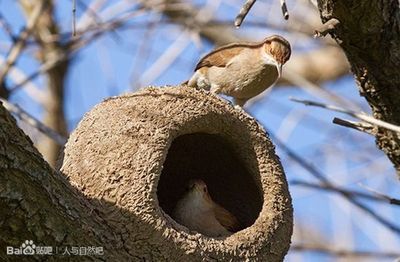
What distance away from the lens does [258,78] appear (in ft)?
15.0

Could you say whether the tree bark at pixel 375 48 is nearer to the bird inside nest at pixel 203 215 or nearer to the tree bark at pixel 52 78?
the bird inside nest at pixel 203 215

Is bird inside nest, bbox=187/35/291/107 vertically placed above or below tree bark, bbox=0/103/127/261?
below

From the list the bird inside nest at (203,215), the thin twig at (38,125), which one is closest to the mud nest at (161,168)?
the bird inside nest at (203,215)

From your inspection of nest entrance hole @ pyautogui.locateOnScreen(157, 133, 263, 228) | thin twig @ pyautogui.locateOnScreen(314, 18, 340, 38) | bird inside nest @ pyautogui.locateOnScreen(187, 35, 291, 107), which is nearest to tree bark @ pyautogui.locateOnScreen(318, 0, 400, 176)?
A: thin twig @ pyautogui.locateOnScreen(314, 18, 340, 38)

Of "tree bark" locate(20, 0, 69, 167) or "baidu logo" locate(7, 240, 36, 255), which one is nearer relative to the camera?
"baidu logo" locate(7, 240, 36, 255)

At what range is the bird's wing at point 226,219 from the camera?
3.77 meters

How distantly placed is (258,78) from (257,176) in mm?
1027

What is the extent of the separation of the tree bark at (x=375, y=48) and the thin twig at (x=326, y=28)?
1.3 inches

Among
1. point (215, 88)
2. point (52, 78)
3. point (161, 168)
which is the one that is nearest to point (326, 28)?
point (161, 168)

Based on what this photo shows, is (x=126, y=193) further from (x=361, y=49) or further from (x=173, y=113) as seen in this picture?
(x=361, y=49)

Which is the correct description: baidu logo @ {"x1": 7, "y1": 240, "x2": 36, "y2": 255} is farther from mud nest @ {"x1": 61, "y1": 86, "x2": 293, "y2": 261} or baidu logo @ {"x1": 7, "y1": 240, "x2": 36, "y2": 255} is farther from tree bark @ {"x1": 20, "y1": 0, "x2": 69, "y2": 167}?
tree bark @ {"x1": 20, "y1": 0, "x2": 69, "y2": 167}

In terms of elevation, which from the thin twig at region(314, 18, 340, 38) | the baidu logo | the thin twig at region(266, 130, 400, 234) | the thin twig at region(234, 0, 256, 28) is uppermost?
the thin twig at region(234, 0, 256, 28)

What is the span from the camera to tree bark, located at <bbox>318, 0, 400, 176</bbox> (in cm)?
311

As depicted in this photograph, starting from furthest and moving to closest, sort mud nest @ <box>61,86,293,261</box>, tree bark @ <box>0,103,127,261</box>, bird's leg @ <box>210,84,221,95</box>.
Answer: bird's leg @ <box>210,84,221,95</box>, mud nest @ <box>61,86,293,261</box>, tree bark @ <box>0,103,127,261</box>
